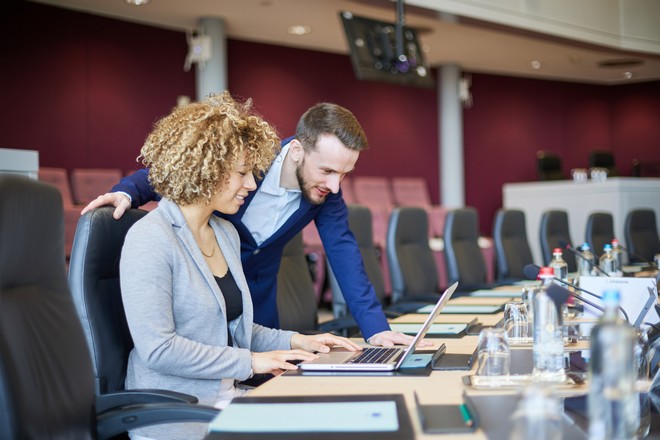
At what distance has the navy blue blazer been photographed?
250cm

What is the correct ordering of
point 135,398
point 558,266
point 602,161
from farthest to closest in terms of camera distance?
point 602,161 → point 558,266 → point 135,398

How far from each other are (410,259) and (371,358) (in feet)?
7.62

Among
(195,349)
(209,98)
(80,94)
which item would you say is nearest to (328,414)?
(195,349)

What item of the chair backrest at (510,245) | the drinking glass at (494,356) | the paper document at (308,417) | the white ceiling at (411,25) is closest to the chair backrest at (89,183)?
the white ceiling at (411,25)

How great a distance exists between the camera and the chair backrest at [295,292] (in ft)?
10.3

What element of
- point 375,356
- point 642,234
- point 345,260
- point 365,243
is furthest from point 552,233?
point 375,356

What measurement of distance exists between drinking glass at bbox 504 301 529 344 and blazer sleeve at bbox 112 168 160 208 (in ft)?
3.57

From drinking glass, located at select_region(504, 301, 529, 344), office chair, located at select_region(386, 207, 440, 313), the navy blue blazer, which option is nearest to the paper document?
drinking glass, located at select_region(504, 301, 529, 344)

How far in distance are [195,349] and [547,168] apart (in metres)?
9.89

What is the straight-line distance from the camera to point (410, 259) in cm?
412

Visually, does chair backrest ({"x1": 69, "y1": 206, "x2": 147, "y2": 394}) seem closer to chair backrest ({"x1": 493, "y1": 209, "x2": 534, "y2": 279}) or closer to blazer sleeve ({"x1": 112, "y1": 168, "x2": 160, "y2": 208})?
blazer sleeve ({"x1": 112, "y1": 168, "x2": 160, "y2": 208})

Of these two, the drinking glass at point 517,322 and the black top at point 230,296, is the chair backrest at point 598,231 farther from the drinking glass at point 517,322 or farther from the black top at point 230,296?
the black top at point 230,296

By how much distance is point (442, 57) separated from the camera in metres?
11.0

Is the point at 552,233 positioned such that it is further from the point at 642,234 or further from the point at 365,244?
the point at 365,244
